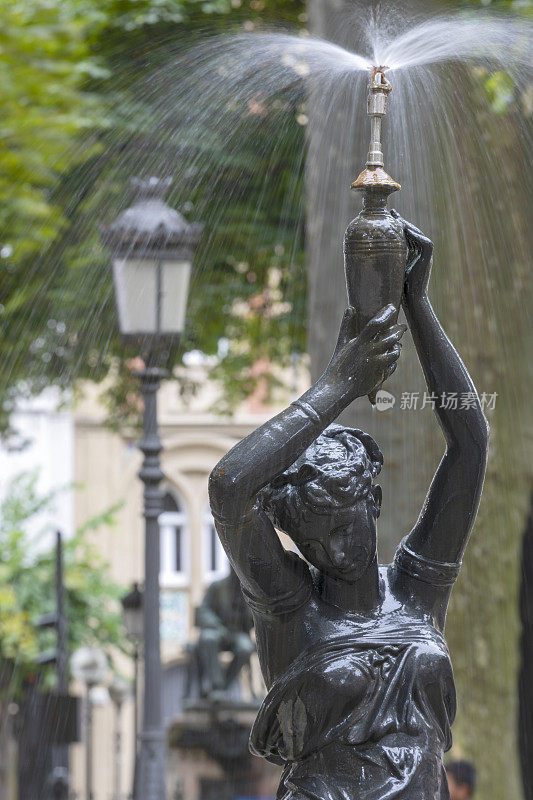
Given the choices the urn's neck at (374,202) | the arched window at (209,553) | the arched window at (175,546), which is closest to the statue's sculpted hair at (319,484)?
the urn's neck at (374,202)

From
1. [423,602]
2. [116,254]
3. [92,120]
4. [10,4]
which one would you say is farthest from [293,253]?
[423,602]

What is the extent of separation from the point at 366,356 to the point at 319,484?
0.92 ft

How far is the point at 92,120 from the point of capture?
38.1 feet

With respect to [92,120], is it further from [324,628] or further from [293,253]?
[324,628]

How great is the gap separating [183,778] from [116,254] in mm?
5553

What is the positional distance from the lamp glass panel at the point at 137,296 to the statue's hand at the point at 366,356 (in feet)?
14.4

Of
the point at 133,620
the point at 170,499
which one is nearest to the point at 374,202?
the point at 133,620

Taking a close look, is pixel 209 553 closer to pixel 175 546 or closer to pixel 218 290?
pixel 175 546

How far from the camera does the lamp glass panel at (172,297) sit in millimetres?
7219

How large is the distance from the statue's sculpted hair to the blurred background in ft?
10.3

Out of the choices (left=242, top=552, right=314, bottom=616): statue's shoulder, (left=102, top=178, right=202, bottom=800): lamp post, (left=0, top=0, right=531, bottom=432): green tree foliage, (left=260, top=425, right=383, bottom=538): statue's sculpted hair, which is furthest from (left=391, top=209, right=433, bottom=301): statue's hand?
(left=0, top=0, right=531, bottom=432): green tree foliage

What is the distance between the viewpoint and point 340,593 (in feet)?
9.81

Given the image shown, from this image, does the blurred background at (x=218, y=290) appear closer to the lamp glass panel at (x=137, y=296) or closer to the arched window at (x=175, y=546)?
the lamp glass panel at (x=137, y=296)

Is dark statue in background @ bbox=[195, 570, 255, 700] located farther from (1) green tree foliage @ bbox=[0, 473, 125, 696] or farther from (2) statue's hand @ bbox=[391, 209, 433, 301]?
(2) statue's hand @ bbox=[391, 209, 433, 301]
